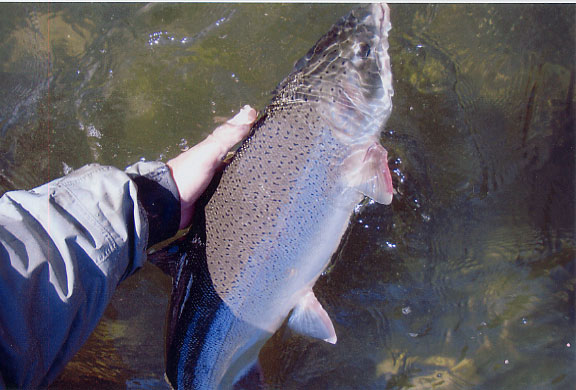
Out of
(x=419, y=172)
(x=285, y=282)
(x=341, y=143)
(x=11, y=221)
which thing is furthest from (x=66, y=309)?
(x=419, y=172)

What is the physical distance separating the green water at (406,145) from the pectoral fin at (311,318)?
1.21 feet

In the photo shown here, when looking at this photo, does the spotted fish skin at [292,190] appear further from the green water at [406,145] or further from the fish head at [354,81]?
the green water at [406,145]

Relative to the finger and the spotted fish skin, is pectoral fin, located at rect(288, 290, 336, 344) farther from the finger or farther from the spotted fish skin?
the finger

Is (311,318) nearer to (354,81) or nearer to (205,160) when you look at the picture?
(205,160)

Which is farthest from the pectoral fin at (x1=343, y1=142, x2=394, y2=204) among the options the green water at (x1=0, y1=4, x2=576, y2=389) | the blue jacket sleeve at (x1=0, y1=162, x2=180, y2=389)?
the blue jacket sleeve at (x1=0, y1=162, x2=180, y2=389)

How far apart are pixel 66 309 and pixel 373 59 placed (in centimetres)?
139

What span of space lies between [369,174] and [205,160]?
68 centimetres

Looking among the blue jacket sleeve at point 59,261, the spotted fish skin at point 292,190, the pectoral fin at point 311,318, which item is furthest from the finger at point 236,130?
the pectoral fin at point 311,318

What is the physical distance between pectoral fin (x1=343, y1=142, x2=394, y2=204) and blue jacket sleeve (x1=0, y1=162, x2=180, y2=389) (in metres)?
0.80

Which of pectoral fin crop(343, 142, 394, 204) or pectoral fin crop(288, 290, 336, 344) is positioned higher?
pectoral fin crop(343, 142, 394, 204)

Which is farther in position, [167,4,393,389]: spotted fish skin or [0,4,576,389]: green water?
[0,4,576,389]: green water

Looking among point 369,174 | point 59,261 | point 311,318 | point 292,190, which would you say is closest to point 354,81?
point 369,174

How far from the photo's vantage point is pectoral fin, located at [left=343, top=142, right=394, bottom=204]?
63.0 inches

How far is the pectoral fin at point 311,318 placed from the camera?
1760 millimetres
